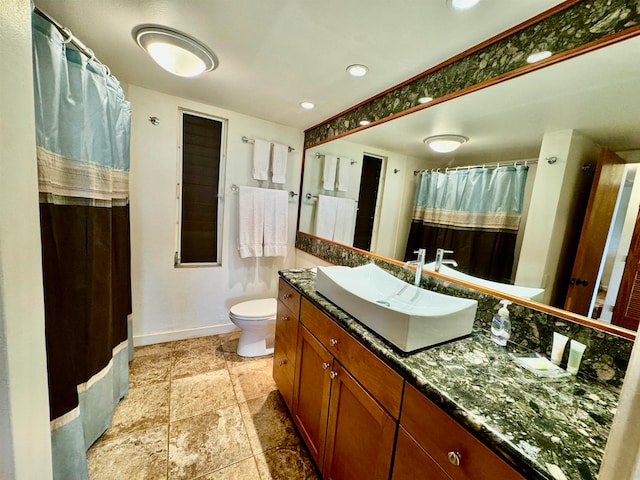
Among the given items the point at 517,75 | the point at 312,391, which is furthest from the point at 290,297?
the point at 517,75

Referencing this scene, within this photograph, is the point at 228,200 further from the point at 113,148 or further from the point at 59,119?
the point at 59,119

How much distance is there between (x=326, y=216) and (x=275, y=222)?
1.76 feet

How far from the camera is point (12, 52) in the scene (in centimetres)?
60

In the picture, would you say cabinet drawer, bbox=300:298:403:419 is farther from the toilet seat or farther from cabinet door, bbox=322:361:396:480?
the toilet seat

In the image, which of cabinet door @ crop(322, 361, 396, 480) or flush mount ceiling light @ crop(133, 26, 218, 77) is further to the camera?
flush mount ceiling light @ crop(133, 26, 218, 77)

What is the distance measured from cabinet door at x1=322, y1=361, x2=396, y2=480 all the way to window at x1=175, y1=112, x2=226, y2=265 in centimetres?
181

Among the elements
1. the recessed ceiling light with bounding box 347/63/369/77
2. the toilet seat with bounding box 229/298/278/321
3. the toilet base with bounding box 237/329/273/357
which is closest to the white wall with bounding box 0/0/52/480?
the recessed ceiling light with bounding box 347/63/369/77

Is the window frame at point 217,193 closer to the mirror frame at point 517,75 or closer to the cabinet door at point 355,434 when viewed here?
the mirror frame at point 517,75

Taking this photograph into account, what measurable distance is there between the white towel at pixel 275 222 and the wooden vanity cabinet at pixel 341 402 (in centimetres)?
119

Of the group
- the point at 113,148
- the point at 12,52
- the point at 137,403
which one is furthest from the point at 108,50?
the point at 137,403

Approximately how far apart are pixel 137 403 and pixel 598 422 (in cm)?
224

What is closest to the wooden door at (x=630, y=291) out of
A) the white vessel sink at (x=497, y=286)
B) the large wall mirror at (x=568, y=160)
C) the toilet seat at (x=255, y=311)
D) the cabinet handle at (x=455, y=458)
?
the large wall mirror at (x=568, y=160)

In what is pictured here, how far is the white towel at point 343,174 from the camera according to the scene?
7.02 ft

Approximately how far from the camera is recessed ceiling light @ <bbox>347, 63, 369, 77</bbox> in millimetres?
1369
